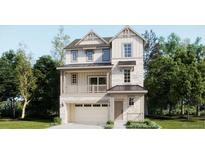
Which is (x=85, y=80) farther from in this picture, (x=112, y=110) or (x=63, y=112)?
(x=112, y=110)

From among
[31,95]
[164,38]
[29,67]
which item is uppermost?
[164,38]

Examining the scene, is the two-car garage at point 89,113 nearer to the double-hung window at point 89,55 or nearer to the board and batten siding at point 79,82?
the board and batten siding at point 79,82

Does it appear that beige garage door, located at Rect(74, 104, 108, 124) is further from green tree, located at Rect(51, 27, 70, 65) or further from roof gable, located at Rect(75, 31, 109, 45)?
green tree, located at Rect(51, 27, 70, 65)

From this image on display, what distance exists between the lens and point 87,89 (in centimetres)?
1822

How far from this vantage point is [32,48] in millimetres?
19297

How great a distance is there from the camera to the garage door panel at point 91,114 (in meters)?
17.8

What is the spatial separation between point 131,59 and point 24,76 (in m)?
7.37

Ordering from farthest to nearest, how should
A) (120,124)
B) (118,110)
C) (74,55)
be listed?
1. (74,55)
2. (118,110)
3. (120,124)

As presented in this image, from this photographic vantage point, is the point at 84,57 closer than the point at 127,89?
No

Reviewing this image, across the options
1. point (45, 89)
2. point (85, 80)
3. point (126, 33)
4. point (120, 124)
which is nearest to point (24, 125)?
point (45, 89)
